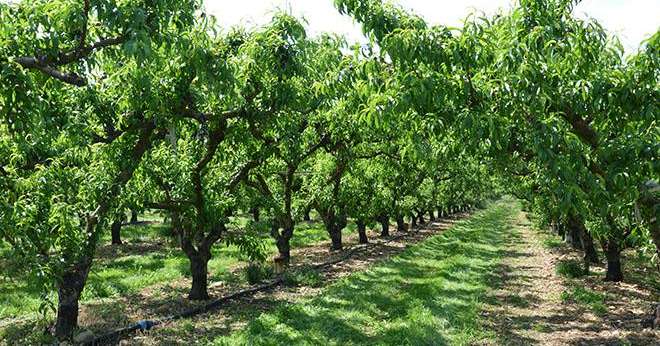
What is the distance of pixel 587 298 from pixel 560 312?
5.67 feet

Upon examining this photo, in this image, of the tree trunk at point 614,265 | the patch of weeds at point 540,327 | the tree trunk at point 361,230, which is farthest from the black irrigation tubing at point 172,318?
the tree trunk at point 614,265

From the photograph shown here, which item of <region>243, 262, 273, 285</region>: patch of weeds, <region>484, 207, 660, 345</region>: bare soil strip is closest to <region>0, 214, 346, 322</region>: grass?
<region>243, 262, 273, 285</region>: patch of weeds

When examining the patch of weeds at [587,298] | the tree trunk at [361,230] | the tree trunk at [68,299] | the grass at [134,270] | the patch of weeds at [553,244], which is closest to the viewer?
the tree trunk at [68,299]

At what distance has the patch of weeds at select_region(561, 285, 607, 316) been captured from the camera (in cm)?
1350

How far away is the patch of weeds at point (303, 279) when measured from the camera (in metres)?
17.1

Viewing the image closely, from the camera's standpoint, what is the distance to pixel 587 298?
14.6 meters

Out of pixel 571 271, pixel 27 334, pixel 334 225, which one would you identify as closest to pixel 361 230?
pixel 334 225

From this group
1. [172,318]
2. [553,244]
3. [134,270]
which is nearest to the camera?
A: [172,318]

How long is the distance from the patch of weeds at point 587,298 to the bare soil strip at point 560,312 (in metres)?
0.15

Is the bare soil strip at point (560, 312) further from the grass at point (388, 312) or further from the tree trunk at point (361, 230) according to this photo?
the tree trunk at point (361, 230)

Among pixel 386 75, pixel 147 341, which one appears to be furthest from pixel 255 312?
pixel 386 75

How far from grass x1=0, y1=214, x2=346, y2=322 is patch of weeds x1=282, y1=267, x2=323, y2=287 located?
1602 millimetres

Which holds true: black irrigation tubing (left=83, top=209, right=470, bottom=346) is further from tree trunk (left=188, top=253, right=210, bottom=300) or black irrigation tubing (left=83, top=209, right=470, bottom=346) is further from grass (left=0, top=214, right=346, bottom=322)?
grass (left=0, top=214, right=346, bottom=322)

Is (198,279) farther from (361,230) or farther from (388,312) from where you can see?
(361,230)
